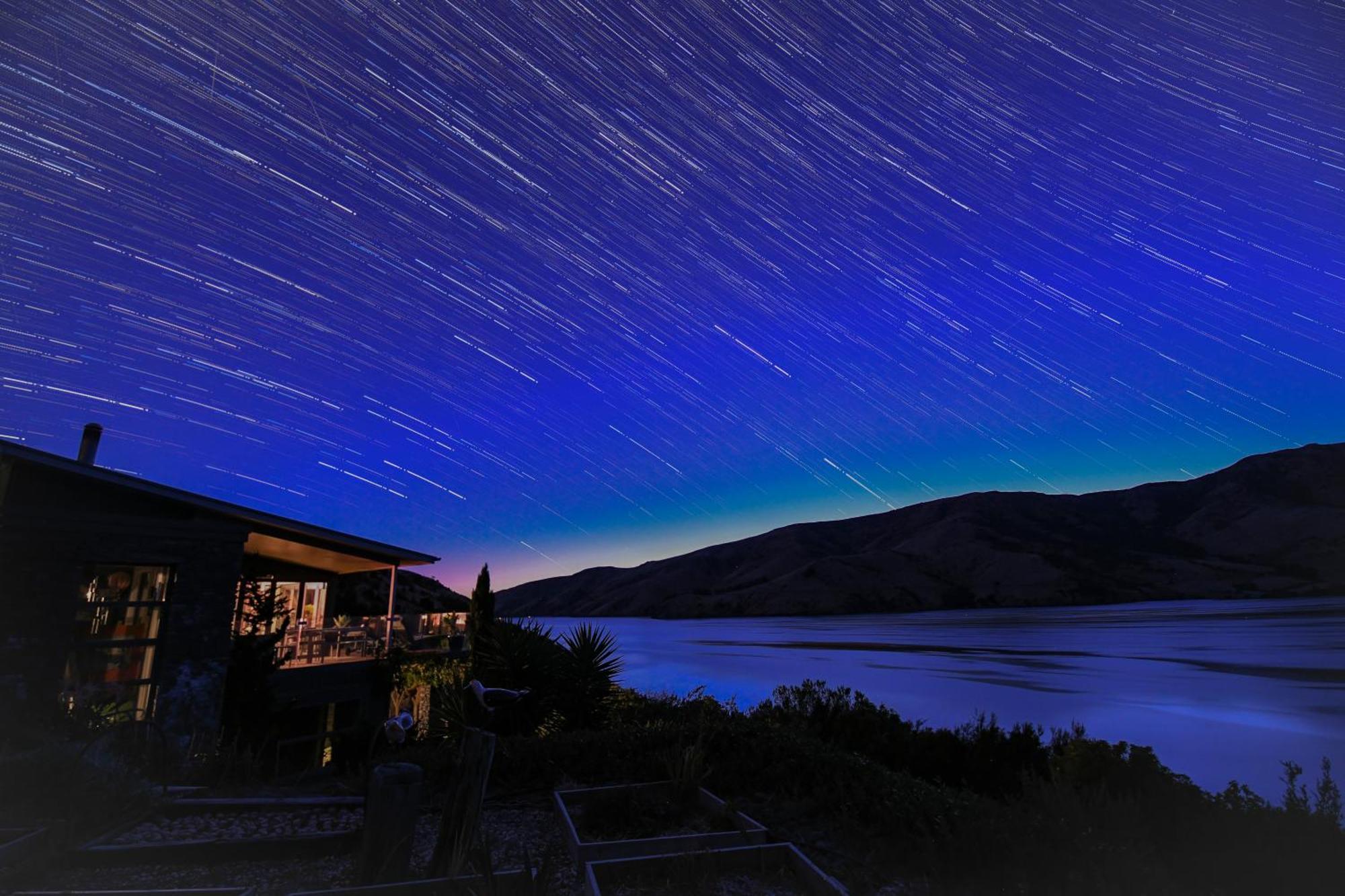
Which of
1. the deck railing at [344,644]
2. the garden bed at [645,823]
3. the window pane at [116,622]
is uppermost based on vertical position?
the window pane at [116,622]

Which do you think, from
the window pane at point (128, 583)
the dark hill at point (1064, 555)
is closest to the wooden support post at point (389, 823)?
the window pane at point (128, 583)

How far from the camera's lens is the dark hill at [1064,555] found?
10594 cm

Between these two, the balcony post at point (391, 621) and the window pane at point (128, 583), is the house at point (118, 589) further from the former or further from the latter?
the balcony post at point (391, 621)

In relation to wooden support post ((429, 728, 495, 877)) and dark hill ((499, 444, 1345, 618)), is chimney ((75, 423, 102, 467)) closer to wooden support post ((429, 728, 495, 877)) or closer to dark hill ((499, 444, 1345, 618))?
wooden support post ((429, 728, 495, 877))

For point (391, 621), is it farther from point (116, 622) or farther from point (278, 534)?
point (116, 622)

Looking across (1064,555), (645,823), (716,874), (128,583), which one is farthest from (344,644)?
(1064,555)

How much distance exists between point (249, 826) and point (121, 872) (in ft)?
4.38

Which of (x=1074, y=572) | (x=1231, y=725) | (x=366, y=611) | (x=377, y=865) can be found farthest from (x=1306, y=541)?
(x=377, y=865)

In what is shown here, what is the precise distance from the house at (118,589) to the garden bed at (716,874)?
8.61 metres

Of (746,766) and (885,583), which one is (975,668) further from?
(885,583)

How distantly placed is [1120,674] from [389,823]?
4543 centimetres

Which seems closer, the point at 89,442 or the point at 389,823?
the point at 389,823

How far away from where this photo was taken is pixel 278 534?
572 inches

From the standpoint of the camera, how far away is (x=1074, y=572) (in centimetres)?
12006
